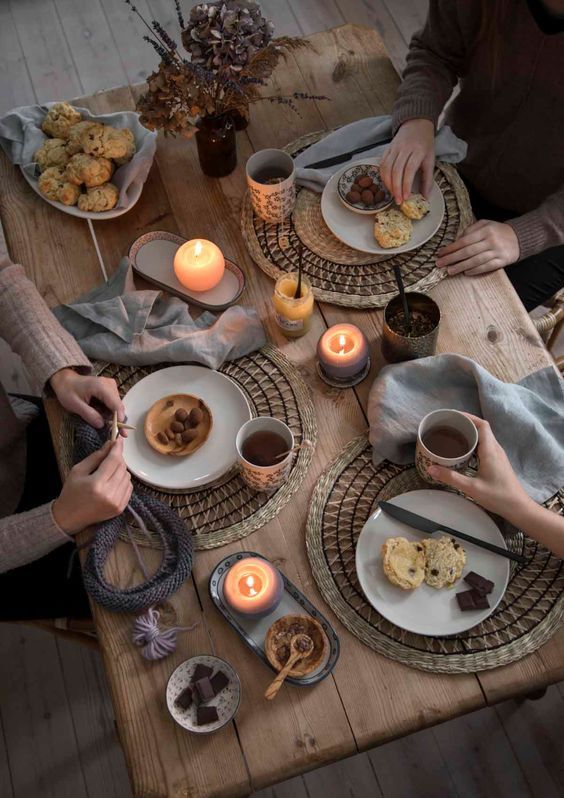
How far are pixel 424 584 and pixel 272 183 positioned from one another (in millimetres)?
782

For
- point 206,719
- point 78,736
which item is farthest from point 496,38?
point 78,736

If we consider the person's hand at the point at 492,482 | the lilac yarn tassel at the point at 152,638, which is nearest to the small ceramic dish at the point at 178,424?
the lilac yarn tassel at the point at 152,638

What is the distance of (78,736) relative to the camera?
1867mm

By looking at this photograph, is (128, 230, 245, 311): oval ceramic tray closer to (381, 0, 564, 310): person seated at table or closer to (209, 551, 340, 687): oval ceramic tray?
(381, 0, 564, 310): person seated at table

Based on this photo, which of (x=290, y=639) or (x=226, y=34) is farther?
(x=226, y=34)

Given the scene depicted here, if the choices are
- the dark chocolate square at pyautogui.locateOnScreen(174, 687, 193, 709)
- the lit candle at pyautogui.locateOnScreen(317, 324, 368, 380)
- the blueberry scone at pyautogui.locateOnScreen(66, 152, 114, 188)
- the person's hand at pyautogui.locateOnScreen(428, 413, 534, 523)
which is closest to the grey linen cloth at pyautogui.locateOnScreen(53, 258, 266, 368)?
the lit candle at pyautogui.locateOnScreen(317, 324, 368, 380)

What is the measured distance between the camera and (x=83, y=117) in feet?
5.12

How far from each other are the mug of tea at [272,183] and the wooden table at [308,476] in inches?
3.7

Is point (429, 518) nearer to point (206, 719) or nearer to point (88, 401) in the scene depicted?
point (206, 719)

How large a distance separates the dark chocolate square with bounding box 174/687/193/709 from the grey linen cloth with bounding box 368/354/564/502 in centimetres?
47

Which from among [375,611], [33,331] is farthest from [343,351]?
[33,331]

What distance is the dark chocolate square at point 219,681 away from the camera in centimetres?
107

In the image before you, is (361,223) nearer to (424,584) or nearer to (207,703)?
(424,584)

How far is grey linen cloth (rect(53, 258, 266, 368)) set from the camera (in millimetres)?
1323
